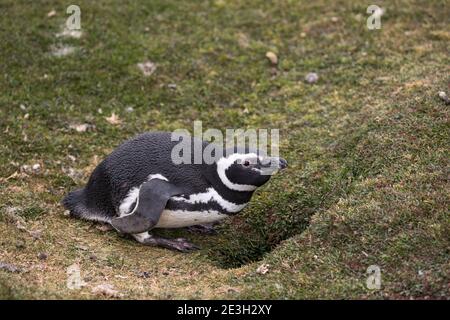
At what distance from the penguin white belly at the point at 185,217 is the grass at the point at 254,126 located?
0.27 m

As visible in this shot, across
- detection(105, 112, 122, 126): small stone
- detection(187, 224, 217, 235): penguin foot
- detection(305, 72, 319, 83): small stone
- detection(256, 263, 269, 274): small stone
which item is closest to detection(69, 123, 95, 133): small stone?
detection(105, 112, 122, 126): small stone

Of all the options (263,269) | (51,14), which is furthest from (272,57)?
(263,269)

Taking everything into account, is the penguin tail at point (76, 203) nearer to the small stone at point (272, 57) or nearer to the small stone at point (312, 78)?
the small stone at point (312, 78)

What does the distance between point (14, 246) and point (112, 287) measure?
1.18m

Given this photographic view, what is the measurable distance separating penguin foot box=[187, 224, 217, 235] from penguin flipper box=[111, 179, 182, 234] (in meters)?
0.75

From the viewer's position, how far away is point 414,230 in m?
5.72

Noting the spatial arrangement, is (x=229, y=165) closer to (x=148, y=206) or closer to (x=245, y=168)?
(x=245, y=168)

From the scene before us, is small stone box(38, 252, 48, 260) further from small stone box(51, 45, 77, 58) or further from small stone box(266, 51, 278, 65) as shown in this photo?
small stone box(266, 51, 278, 65)

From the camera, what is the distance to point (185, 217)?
6.60m

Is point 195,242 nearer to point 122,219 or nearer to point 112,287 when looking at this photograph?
point 122,219

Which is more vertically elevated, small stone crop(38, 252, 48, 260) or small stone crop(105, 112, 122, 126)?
small stone crop(105, 112, 122, 126)

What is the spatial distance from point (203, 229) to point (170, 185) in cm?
81

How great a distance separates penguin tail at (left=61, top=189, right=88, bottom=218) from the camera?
706 cm
